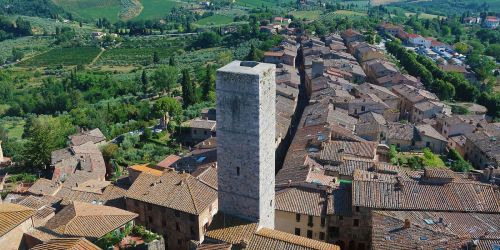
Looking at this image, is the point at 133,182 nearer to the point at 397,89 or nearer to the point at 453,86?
the point at 397,89

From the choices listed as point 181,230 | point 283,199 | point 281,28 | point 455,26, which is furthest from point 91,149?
point 455,26

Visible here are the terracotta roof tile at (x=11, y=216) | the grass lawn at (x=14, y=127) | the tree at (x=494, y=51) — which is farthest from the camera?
the tree at (x=494, y=51)

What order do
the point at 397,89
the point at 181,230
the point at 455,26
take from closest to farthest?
the point at 181,230 → the point at 397,89 → the point at 455,26

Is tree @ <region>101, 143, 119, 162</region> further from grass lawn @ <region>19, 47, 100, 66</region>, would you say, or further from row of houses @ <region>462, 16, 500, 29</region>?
row of houses @ <region>462, 16, 500, 29</region>

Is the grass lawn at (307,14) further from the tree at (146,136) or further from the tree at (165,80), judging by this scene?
the tree at (146,136)

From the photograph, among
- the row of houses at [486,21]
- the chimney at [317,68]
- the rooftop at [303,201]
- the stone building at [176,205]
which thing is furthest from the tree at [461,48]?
the stone building at [176,205]

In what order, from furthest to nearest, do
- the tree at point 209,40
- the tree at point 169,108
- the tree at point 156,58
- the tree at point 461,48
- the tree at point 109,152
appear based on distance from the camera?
the tree at point 209,40
the tree at point 156,58
the tree at point 461,48
the tree at point 169,108
the tree at point 109,152
